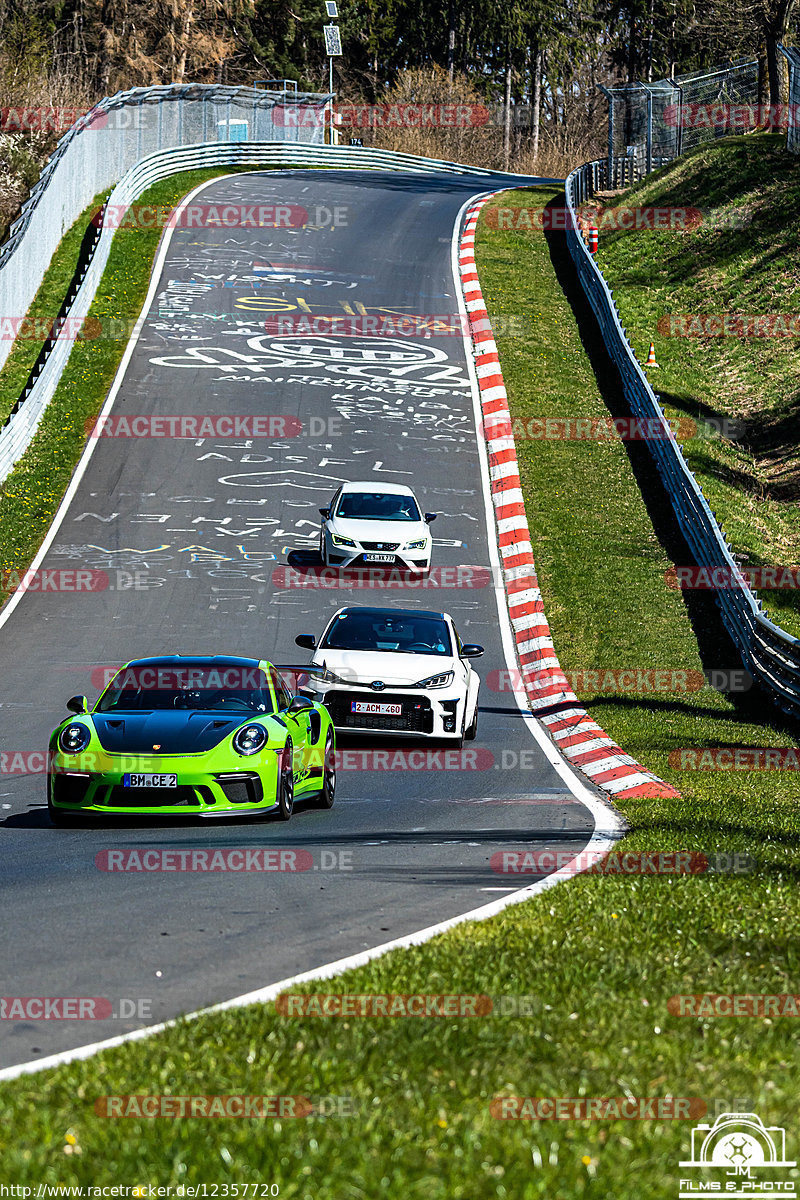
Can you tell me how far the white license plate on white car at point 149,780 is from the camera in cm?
1110

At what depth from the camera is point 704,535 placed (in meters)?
25.2

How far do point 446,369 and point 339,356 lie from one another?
3092 mm

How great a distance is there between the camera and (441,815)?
12.4 m

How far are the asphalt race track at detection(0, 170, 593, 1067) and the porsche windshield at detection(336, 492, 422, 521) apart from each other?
1.09m

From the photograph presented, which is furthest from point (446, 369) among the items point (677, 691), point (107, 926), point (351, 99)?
point (351, 99)

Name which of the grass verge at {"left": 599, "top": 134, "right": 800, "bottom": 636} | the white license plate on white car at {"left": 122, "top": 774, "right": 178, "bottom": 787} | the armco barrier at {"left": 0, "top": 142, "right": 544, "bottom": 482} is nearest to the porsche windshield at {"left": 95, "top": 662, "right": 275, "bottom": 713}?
the white license plate on white car at {"left": 122, "top": 774, "right": 178, "bottom": 787}

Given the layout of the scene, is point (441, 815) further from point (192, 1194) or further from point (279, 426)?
point (279, 426)

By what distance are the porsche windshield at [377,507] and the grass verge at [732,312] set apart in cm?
617
